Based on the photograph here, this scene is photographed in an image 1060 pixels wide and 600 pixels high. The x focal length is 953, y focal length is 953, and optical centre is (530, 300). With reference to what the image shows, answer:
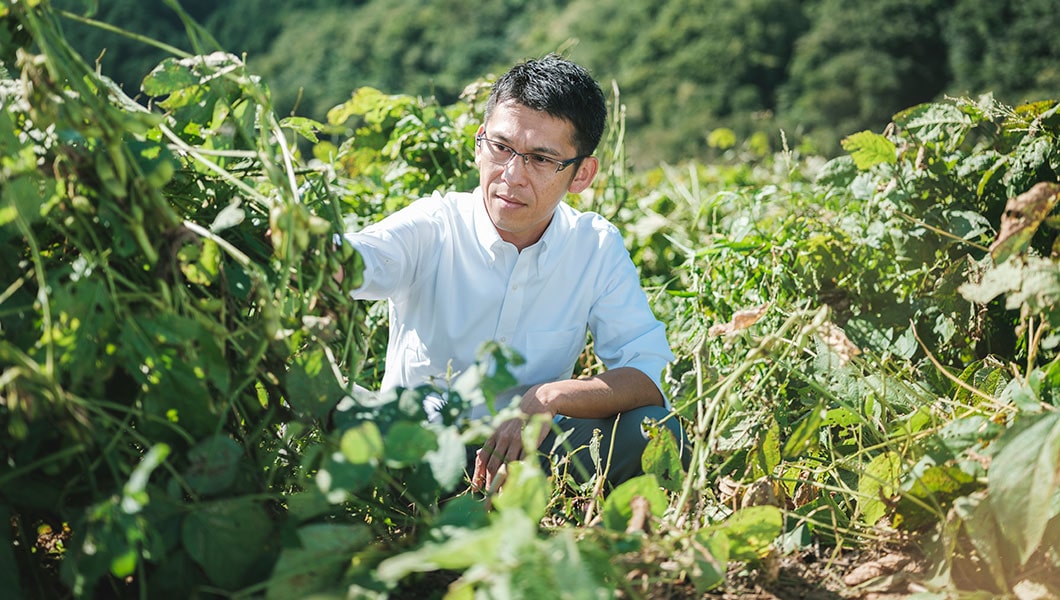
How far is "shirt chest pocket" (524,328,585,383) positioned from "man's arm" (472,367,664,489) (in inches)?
7.0

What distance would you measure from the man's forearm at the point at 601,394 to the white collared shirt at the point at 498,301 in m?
0.16

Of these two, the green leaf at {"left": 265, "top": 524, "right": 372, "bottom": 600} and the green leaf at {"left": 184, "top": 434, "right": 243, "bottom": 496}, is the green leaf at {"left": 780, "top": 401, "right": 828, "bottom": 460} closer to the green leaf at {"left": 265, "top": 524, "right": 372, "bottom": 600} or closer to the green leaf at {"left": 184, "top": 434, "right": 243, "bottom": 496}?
the green leaf at {"left": 265, "top": 524, "right": 372, "bottom": 600}

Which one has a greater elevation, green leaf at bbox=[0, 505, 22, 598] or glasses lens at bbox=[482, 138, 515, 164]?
glasses lens at bbox=[482, 138, 515, 164]

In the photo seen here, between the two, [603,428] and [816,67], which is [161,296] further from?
[816,67]

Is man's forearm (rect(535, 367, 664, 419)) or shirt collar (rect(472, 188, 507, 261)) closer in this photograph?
man's forearm (rect(535, 367, 664, 419))

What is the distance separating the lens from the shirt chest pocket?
2119 mm

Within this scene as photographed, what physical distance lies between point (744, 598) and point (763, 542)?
10cm

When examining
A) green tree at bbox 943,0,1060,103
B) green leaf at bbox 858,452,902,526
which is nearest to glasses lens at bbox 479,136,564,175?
green leaf at bbox 858,452,902,526

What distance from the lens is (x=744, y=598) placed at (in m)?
1.44

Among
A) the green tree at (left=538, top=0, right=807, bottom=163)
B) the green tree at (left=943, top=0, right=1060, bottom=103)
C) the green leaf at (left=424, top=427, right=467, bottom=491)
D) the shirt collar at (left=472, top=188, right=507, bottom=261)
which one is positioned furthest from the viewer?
the green tree at (left=538, top=0, right=807, bottom=163)

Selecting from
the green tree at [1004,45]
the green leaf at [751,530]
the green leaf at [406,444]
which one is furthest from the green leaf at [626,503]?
the green tree at [1004,45]

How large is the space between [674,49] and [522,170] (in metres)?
22.1

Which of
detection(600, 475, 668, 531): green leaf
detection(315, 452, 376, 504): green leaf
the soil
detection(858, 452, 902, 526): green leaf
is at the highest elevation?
detection(315, 452, 376, 504): green leaf

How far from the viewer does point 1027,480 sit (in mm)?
1208
